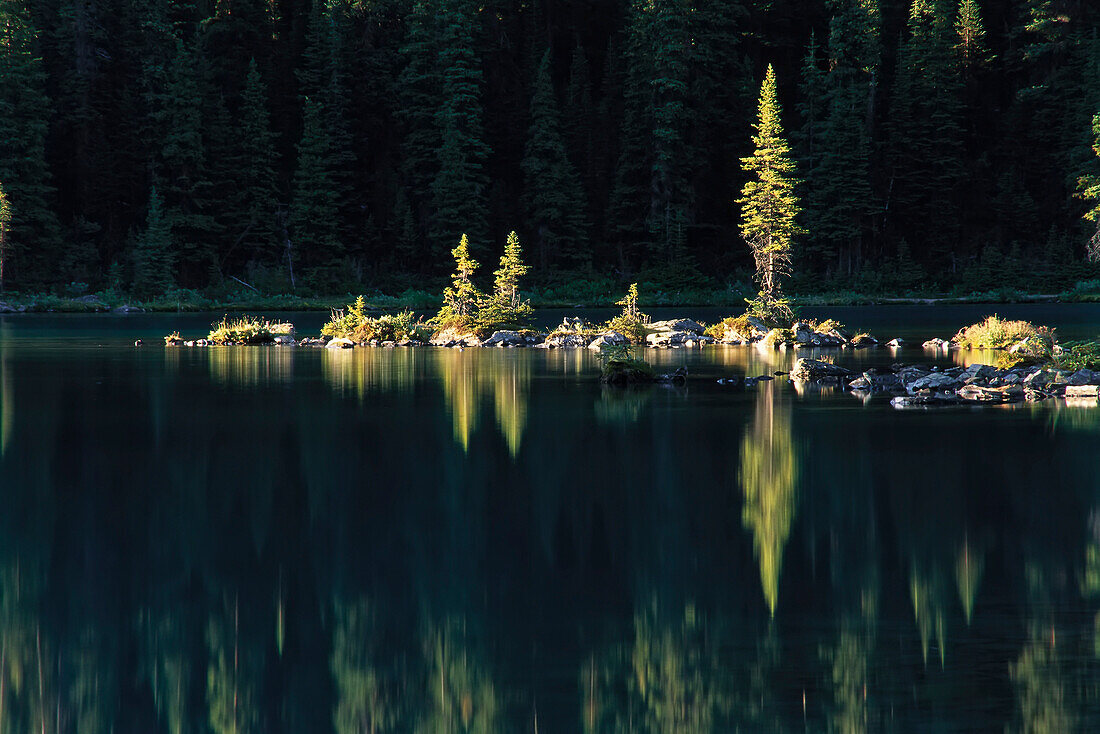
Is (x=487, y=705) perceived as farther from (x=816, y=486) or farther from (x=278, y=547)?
(x=816, y=486)

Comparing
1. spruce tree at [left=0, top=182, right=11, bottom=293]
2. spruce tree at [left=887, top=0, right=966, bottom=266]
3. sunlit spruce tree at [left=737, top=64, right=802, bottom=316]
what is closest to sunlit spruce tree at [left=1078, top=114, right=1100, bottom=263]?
Answer: spruce tree at [left=887, top=0, right=966, bottom=266]

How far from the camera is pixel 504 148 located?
76312mm

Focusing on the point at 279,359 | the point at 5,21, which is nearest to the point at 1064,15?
the point at 279,359

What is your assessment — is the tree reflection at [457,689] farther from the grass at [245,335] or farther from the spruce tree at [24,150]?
the spruce tree at [24,150]

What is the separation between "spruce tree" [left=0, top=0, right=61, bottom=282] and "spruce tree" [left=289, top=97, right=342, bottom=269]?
14.4 meters

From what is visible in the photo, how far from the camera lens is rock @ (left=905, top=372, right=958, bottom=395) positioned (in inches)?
787

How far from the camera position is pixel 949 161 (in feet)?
226

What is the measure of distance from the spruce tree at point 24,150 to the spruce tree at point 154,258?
5.90m

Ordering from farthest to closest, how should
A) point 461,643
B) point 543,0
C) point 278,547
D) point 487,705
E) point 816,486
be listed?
point 543,0, point 816,486, point 278,547, point 461,643, point 487,705

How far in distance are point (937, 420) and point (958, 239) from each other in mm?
59404

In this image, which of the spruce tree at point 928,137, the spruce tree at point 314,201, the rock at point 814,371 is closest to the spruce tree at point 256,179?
the spruce tree at point 314,201

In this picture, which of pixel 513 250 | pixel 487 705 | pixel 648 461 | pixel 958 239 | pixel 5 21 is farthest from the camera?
pixel 958 239

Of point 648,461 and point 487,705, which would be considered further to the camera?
point 648,461

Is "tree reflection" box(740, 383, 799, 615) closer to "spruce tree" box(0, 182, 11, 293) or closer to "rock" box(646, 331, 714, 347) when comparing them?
"rock" box(646, 331, 714, 347)
